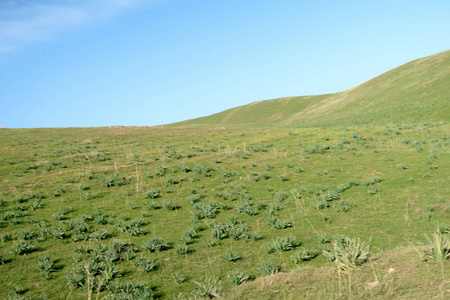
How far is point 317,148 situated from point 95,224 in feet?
62.9

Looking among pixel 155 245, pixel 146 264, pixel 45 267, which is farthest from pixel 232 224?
pixel 45 267

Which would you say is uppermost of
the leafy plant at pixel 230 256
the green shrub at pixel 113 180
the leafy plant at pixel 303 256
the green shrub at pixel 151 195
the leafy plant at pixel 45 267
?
the green shrub at pixel 113 180

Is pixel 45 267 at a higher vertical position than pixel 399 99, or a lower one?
lower

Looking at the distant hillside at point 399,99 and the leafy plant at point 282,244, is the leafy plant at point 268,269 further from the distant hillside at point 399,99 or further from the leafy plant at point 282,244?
the distant hillside at point 399,99

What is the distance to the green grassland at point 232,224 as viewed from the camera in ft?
22.8

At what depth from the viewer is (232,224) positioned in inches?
487

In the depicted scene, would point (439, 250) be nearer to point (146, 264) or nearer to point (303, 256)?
point (303, 256)

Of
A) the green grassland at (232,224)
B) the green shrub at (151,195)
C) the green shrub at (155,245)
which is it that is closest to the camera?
the green grassland at (232,224)

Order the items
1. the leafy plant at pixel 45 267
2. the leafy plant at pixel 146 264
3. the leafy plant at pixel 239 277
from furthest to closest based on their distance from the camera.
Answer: the leafy plant at pixel 146 264, the leafy plant at pixel 45 267, the leafy plant at pixel 239 277

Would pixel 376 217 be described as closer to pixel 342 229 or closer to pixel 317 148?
pixel 342 229

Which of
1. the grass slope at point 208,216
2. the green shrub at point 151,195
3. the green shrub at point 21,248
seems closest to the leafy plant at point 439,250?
the grass slope at point 208,216

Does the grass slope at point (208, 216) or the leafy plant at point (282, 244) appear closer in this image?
the grass slope at point (208, 216)

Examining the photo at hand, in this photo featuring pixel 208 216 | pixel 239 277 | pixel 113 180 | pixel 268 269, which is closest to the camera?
pixel 239 277

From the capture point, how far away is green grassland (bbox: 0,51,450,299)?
274 inches
